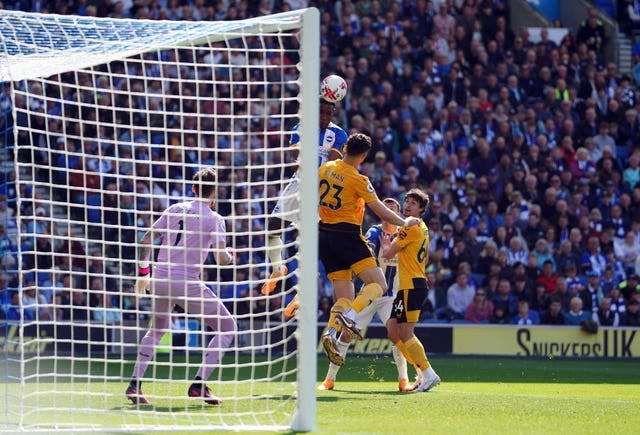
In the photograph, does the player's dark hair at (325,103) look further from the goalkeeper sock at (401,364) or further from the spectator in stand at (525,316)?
the spectator in stand at (525,316)

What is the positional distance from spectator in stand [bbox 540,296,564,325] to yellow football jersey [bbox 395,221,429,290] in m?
8.24

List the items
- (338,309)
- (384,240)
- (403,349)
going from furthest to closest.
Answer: (384,240)
(403,349)
(338,309)

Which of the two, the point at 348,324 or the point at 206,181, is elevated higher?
the point at 206,181

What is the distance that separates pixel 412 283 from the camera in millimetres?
12047

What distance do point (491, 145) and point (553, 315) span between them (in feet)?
13.1

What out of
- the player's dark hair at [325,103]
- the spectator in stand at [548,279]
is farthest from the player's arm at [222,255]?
the spectator in stand at [548,279]

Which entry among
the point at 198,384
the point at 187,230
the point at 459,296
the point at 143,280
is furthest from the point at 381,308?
the point at 459,296

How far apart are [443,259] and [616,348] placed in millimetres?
3258

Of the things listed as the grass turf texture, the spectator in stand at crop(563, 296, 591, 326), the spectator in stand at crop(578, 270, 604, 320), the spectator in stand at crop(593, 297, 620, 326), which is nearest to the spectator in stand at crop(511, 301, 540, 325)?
the spectator in stand at crop(563, 296, 591, 326)

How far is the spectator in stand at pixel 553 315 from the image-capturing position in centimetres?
1989

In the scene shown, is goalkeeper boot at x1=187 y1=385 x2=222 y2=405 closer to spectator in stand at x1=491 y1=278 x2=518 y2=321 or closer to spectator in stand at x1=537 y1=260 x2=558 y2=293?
spectator in stand at x1=491 y1=278 x2=518 y2=321

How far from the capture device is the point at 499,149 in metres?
22.4

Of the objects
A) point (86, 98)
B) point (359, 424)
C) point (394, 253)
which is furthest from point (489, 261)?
Result: point (359, 424)

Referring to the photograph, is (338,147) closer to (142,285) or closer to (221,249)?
(221,249)
